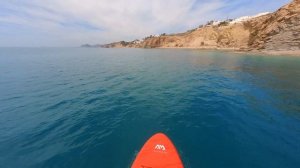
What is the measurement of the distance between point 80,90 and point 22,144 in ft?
34.7

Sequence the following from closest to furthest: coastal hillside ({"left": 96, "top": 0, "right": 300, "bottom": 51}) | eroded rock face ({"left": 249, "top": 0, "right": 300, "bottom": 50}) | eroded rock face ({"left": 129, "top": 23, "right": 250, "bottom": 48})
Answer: eroded rock face ({"left": 249, "top": 0, "right": 300, "bottom": 50}), coastal hillside ({"left": 96, "top": 0, "right": 300, "bottom": 51}), eroded rock face ({"left": 129, "top": 23, "right": 250, "bottom": 48})

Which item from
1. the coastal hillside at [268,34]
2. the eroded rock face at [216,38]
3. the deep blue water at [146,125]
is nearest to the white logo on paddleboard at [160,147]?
the deep blue water at [146,125]

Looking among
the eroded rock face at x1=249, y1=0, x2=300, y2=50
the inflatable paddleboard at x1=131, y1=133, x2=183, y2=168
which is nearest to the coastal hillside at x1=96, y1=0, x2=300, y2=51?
the eroded rock face at x1=249, y1=0, x2=300, y2=50

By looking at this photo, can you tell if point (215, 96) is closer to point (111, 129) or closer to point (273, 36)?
point (111, 129)

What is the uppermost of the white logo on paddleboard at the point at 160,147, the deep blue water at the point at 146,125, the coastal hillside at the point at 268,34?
the coastal hillside at the point at 268,34

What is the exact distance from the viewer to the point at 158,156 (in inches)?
318

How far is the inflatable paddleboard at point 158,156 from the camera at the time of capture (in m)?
7.57

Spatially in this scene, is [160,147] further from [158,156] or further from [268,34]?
[268,34]

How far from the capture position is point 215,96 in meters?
18.0

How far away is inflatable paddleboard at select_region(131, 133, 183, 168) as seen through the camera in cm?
757

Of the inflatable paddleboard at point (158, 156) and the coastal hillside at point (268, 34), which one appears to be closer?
the inflatable paddleboard at point (158, 156)

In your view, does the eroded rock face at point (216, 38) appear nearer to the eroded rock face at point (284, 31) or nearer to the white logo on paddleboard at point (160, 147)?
the eroded rock face at point (284, 31)

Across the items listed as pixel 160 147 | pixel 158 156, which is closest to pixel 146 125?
pixel 160 147

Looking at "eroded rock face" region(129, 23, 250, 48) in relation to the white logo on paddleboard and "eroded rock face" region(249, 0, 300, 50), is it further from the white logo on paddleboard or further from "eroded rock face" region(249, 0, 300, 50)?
the white logo on paddleboard
